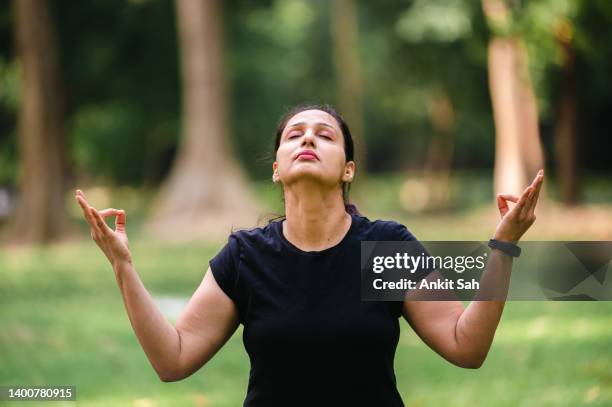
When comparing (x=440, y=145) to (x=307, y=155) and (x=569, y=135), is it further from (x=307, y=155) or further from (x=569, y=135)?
(x=307, y=155)

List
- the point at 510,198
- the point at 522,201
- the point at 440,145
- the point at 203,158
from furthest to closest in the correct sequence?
the point at 440,145
the point at 203,158
the point at 510,198
the point at 522,201

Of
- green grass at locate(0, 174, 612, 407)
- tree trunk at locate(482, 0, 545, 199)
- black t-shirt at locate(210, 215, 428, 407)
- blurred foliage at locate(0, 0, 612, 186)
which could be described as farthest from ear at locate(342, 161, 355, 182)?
tree trunk at locate(482, 0, 545, 199)

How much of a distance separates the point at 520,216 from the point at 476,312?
34 cm

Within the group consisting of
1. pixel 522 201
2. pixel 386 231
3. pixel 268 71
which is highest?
pixel 268 71

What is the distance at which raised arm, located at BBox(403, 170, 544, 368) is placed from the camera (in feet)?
9.26

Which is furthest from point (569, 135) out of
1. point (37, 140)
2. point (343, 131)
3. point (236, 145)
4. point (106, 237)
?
point (106, 237)

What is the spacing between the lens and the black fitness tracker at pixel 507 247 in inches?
112

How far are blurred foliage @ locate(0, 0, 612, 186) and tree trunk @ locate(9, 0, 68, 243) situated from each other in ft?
24.0


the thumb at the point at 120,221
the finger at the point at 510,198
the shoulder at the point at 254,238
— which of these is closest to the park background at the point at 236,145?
the shoulder at the point at 254,238

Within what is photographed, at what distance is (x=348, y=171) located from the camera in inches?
133

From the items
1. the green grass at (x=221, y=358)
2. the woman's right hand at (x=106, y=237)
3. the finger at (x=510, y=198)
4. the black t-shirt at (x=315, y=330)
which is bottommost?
the green grass at (x=221, y=358)

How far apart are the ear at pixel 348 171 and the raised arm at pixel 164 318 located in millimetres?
589

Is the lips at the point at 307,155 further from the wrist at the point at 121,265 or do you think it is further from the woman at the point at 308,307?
the wrist at the point at 121,265

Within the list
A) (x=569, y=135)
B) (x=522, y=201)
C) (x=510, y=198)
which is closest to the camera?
(x=522, y=201)
